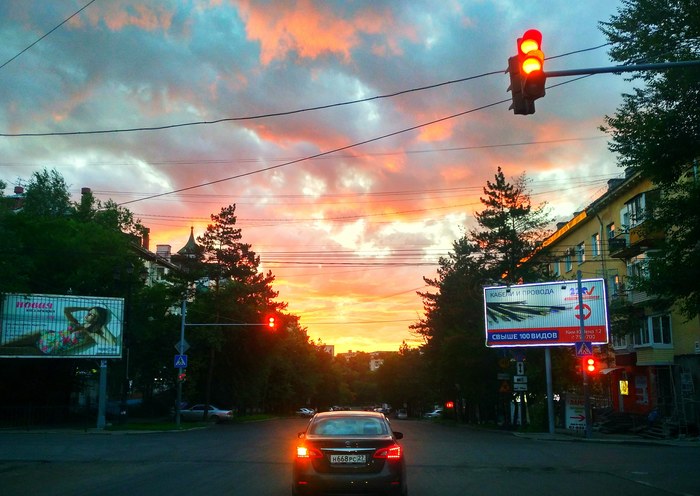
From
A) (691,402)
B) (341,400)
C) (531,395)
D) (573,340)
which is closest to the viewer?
(691,402)

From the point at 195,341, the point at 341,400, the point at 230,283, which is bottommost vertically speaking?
the point at 341,400

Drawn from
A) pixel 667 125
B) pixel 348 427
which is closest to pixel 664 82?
pixel 667 125

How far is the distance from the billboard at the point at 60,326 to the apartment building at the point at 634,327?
2747 cm

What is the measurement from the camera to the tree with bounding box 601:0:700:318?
54.6ft

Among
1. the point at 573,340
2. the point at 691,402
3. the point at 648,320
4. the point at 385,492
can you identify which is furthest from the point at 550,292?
the point at 385,492

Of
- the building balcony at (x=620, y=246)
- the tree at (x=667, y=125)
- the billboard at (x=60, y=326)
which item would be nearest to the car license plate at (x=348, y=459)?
the tree at (x=667, y=125)

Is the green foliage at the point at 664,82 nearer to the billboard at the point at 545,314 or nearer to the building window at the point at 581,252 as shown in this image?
the billboard at the point at 545,314

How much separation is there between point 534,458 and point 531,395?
28776mm

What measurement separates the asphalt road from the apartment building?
12.1 m

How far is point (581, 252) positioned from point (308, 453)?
4357 cm

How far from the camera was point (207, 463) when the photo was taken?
57.3ft

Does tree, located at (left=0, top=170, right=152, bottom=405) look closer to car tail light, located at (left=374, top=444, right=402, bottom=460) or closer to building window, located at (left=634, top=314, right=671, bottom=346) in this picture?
building window, located at (left=634, top=314, right=671, bottom=346)

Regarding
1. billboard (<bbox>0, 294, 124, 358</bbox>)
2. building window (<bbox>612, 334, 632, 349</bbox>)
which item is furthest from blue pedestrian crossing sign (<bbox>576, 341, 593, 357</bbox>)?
billboard (<bbox>0, 294, 124, 358</bbox>)

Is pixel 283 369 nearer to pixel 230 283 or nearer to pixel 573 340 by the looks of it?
pixel 230 283
